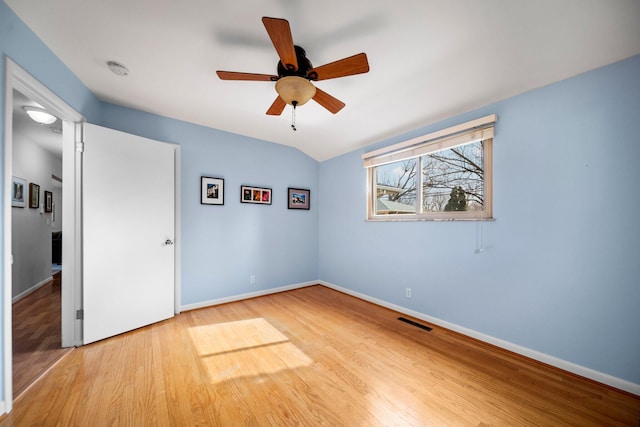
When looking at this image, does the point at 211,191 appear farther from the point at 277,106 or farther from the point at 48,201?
the point at 48,201

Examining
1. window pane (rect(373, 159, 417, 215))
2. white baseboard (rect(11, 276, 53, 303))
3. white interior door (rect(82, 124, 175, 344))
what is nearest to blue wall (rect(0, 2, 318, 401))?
white interior door (rect(82, 124, 175, 344))

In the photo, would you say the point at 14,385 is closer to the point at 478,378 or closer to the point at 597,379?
the point at 478,378

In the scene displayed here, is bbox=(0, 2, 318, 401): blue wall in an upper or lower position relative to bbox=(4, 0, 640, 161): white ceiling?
lower

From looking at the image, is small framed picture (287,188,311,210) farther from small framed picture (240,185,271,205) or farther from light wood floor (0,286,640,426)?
light wood floor (0,286,640,426)

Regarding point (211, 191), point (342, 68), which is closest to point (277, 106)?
point (342, 68)

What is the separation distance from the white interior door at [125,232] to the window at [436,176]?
274cm

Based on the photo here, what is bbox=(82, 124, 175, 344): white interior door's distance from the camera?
2.26 metres

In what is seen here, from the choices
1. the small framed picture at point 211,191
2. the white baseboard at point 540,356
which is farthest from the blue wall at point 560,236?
the small framed picture at point 211,191

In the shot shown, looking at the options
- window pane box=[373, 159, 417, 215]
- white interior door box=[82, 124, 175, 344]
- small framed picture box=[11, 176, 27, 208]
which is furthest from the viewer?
small framed picture box=[11, 176, 27, 208]

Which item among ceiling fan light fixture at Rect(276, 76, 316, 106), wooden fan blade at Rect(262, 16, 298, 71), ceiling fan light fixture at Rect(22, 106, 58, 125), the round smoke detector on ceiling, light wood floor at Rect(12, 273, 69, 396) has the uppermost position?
the round smoke detector on ceiling

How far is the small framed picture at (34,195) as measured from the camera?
3895mm

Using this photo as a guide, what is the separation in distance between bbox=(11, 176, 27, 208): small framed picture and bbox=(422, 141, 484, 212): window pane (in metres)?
5.90

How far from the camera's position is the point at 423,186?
2941 millimetres

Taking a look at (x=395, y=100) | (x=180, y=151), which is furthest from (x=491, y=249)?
(x=180, y=151)
